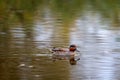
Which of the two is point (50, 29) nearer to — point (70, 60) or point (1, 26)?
point (1, 26)

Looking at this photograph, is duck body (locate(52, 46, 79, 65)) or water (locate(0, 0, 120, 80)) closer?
water (locate(0, 0, 120, 80))

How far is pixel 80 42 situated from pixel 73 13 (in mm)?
3391

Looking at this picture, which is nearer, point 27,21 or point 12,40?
point 12,40

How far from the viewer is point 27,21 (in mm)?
8469

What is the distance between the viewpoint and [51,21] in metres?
8.54

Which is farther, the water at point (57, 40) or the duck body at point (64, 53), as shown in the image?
the duck body at point (64, 53)

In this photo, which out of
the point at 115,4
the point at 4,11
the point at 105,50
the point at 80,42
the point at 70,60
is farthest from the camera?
the point at 115,4

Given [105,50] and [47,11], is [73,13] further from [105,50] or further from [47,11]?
[105,50]

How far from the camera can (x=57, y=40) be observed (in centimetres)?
671

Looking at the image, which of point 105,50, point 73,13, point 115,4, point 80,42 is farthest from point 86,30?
point 115,4

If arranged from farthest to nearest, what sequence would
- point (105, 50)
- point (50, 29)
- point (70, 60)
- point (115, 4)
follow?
point (115, 4) < point (50, 29) < point (105, 50) < point (70, 60)

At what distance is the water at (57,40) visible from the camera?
16.8ft

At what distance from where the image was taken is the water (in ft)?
16.8

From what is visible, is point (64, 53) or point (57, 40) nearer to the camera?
point (64, 53)
